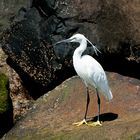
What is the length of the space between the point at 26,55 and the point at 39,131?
1.95 m

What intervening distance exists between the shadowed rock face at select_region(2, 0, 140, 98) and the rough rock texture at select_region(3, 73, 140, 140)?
0.31 meters

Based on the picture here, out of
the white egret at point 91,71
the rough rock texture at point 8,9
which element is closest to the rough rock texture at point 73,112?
the white egret at point 91,71

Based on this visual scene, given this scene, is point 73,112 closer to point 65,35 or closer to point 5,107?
point 5,107

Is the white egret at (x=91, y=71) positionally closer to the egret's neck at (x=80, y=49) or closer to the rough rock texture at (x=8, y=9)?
the egret's neck at (x=80, y=49)

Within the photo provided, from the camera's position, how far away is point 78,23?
1089 centimetres

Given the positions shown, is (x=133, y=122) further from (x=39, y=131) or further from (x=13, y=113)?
(x=13, y=113)

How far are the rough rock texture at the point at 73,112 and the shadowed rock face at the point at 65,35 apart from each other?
0.31m

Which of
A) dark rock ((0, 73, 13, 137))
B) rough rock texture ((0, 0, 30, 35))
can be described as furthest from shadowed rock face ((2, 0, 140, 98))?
dark rock ((0, 73, 13, 137))

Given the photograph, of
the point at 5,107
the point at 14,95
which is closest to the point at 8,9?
the point at 14,95

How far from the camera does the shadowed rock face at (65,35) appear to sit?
1080 cm

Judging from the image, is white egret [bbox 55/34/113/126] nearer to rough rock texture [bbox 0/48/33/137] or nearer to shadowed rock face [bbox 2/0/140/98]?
shadowed rock face [bbox 2/0/140/98]

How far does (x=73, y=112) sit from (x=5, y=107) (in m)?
1.26

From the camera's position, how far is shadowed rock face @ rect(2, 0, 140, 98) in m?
10.8

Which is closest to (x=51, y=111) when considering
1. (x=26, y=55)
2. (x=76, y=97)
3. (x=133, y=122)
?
(x=76, y=97)
